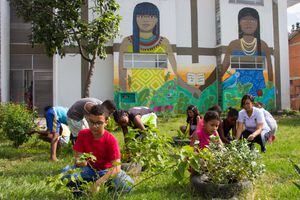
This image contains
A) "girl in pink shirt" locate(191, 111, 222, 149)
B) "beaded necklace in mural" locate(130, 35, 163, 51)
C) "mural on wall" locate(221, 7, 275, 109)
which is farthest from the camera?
"mural on wall" locate(221, 7, 275, 109)

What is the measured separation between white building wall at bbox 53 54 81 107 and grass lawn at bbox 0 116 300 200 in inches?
392

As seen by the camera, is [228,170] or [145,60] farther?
[145,60]

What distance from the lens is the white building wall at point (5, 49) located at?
17.0 metres

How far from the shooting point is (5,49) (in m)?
17.7

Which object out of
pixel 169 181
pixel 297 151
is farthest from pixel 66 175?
pixel 297 151

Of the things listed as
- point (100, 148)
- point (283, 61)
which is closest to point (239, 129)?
point (100, 148)

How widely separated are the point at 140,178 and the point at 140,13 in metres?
14.8

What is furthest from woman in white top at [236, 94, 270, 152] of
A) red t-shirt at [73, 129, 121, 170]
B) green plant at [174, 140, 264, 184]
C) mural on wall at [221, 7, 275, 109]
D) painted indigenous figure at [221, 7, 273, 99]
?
painted indigenous figure at [221, 7, 273, 99]

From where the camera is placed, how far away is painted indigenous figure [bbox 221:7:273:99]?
19.8 meters

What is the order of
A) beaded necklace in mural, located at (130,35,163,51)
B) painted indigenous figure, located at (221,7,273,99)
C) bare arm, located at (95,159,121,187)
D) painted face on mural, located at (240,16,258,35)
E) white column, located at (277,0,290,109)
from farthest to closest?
white column, located at (277,0,290,109)
painted face on mural, located at (240,16,258,35)
painted indigenous figure, located at (221,7,273,99)
beaded necklace in mural, located at (130,35,163,51)
bare arm, located at (95,159,121,187)

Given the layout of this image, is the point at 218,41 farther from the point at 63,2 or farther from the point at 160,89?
the point at 63,2

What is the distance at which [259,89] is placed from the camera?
802 inches

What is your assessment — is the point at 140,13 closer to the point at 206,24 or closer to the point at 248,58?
the point at 206,24

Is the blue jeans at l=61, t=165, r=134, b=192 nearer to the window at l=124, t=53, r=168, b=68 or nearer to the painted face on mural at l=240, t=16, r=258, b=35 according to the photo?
the window at l=124, t=53, r=168, b=68
